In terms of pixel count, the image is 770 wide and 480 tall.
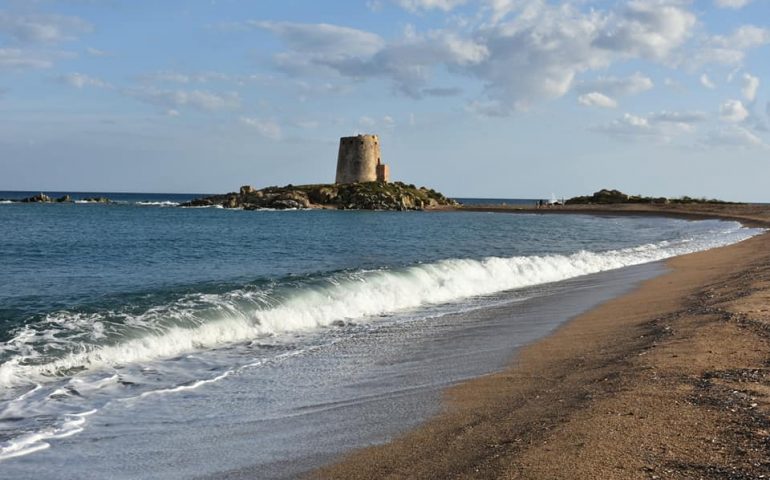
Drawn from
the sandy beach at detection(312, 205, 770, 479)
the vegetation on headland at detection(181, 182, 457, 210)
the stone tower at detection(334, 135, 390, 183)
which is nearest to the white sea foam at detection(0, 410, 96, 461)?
the sandy beach at detection(312, 205, 770, 479)

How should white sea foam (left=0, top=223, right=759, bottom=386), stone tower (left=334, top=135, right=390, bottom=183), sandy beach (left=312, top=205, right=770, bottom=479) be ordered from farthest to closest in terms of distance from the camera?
stone tower (left=334, top=135, right=390, bottom=183) → white sea foam (left=0, top=223, right=759, bottom=386) → sandy beach (left=312, top=205, right=770, bottom=479)

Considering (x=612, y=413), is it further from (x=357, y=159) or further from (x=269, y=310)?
(x=357, y=159)

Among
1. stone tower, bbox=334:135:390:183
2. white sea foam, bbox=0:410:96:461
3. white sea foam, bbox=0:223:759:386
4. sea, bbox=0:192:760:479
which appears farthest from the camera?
stone tower, bbox=334:135:390:183

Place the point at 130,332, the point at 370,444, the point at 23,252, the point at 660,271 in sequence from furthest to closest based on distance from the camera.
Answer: the point at 23,252 → the point at 660,271 → the point at 130,332 → the point at 370,444

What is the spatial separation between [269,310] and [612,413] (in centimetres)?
803

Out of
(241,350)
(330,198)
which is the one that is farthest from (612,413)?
(330,198)

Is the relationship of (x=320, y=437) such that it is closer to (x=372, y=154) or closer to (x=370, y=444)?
(x=370, y=444)

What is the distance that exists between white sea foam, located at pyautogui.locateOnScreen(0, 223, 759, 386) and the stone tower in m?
75.7

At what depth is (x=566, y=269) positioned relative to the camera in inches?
843

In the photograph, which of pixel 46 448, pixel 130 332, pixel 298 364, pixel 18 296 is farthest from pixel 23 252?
pixel 46 448

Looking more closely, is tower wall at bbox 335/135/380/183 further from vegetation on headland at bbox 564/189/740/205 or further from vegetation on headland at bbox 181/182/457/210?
vegetation on headland at bbox 564/189/740/205

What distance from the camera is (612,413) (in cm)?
556

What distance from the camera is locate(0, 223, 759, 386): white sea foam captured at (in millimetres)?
9031

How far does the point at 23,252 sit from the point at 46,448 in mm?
21047
